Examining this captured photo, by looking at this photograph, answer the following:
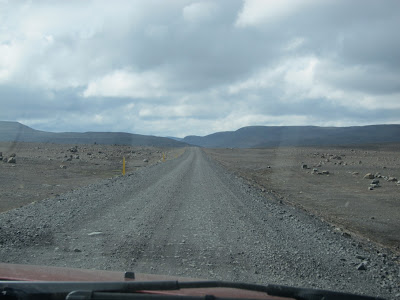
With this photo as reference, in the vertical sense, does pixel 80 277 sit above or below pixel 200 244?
above

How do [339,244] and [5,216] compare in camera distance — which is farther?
[5,216]

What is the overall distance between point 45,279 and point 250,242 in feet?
15.5

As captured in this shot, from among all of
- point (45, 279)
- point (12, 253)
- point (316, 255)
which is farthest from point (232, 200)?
point (45, 279)

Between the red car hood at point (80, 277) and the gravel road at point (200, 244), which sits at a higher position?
the red car hood at point (80, 277)

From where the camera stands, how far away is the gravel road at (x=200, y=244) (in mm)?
5863

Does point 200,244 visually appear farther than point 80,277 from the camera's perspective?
Yes

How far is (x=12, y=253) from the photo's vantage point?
6602 millimetres

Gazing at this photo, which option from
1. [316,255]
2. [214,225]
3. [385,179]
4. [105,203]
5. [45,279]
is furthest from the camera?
[385,179]

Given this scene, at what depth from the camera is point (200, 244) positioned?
7.45 metres

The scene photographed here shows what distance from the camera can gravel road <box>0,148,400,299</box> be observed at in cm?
586

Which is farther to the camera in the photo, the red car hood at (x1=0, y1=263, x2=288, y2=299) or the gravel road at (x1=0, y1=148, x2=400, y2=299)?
the gravel road at (x1=0, y1=148, x2=400, y2=299)

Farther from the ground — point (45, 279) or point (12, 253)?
point (45, 279)

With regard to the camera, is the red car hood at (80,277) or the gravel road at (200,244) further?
the gravel road at (200,244)

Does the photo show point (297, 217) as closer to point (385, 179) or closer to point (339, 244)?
point (339, 244)
